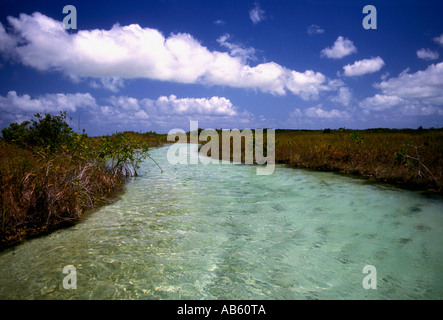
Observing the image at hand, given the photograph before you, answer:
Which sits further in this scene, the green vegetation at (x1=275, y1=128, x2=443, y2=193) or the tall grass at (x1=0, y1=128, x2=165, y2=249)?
the green vegetation at (x1=275, y1=128, x2=443, y2=193)

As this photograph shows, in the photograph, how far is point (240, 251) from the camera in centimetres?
454

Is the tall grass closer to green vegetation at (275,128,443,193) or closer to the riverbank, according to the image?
green vegetation at (275,128,443,193)

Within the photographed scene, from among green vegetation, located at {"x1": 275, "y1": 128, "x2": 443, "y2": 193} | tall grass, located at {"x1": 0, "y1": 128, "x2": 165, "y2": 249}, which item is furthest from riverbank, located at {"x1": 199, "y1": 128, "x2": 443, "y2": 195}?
tall grass, located at {"x1": 0, "y1": 128, "x2": 165, "y2": 249}

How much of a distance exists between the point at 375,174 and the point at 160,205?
921cm

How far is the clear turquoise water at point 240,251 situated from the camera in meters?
3.38

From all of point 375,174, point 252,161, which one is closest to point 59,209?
point 375,174

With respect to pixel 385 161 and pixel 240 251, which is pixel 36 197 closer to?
pixel 240 251

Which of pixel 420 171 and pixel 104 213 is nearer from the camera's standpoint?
pixel 104 213

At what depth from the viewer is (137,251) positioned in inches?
173

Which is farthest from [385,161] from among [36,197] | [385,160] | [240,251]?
[36,197]

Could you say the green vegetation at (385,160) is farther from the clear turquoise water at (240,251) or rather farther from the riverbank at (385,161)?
the clear turquoise water at (240,251)

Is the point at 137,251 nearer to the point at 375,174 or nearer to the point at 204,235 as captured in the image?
the point at 204,235

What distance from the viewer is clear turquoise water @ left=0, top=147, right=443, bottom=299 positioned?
133 inches

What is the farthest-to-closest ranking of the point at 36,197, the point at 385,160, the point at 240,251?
the point at 385,160, the point at 36,197, the point at 240,251
